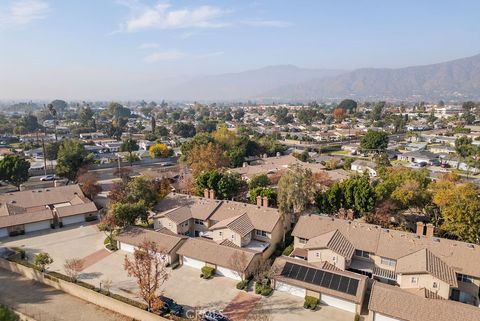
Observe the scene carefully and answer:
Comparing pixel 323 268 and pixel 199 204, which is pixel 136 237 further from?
pixel 323 268

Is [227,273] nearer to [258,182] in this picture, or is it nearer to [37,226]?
[258,182]

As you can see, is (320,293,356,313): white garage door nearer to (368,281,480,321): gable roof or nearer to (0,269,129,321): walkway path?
(368,281,480,321): gable roof

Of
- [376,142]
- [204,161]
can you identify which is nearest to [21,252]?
[204,161]

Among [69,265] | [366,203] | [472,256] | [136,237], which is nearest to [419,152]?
[366,203]

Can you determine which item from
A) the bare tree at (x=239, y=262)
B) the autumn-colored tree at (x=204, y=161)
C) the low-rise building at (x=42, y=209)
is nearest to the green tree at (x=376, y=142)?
the autumn-colored tree at (x=204, y=161)

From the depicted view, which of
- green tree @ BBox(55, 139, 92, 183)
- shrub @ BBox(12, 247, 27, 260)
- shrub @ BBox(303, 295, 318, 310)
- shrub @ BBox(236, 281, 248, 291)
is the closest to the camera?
shrub @ BBox(303, 295, 318, 310)

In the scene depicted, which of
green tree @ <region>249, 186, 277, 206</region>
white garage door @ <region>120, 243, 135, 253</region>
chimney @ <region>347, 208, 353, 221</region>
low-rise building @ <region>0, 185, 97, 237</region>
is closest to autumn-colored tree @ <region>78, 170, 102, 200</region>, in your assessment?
low-rise building @ <region>0, 185, 97, 237</region>

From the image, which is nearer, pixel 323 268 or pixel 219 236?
pixel 323 268
